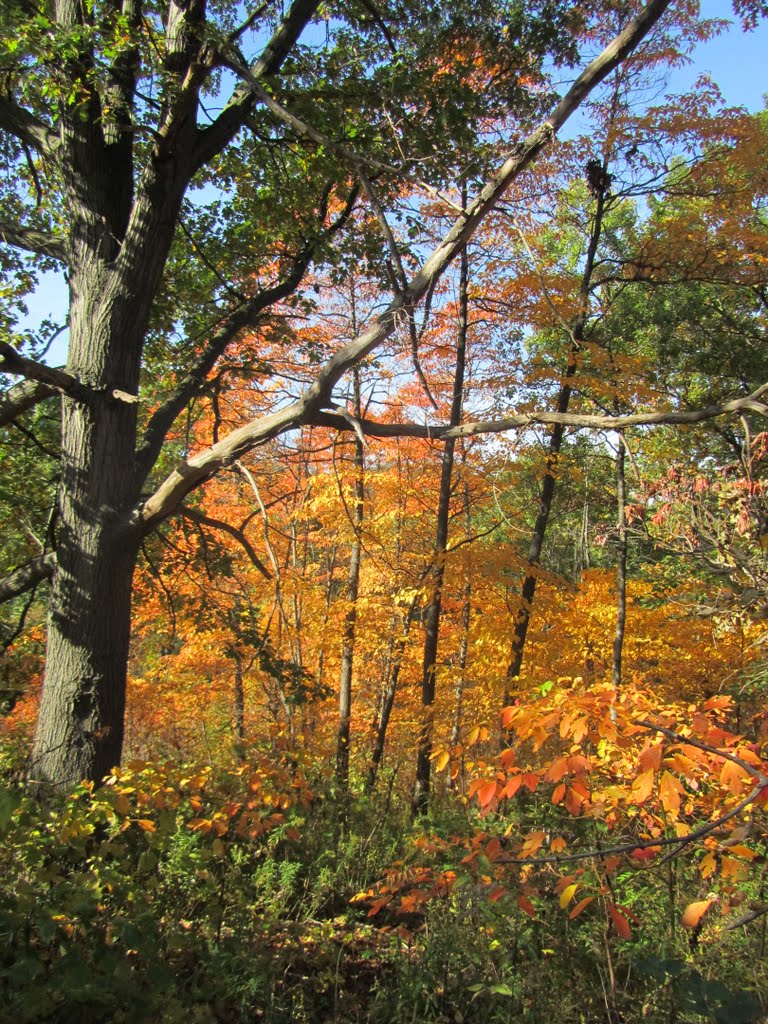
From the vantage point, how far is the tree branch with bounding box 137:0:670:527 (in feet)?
9.77

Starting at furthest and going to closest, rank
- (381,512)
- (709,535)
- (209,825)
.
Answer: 1. (381,512)
2. (709,535)
3. (209,825)

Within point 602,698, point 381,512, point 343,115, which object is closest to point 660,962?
point 602,698

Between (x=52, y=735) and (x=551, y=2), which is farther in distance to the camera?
(x=551, y=2)

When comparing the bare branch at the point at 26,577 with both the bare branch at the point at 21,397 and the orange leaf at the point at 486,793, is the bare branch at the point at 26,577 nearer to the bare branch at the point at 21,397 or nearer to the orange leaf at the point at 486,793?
the bare branch at the point at 21,397

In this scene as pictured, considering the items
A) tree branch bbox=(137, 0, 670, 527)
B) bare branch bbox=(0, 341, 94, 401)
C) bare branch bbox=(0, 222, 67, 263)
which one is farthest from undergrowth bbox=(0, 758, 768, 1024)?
bare branch bbox=(0, 222, 67, 263)

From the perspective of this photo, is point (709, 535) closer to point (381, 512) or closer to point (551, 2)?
point (551, 2)

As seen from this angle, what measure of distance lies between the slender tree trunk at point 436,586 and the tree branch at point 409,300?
Result: 435 centimetres

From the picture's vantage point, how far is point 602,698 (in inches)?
105

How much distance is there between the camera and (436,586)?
7648 millimetres

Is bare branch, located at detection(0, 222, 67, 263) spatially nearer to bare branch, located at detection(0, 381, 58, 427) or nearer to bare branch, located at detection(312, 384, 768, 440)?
bare branch, located at detection(0, 381, 58, 427)

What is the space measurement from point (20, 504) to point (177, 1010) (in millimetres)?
4419

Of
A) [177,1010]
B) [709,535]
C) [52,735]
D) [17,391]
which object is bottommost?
[177,1010]

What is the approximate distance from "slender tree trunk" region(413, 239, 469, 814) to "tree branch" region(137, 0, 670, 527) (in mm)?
4347

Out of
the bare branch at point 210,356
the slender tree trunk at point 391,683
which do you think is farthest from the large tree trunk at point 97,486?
the slender tree trunk at point 391,683
